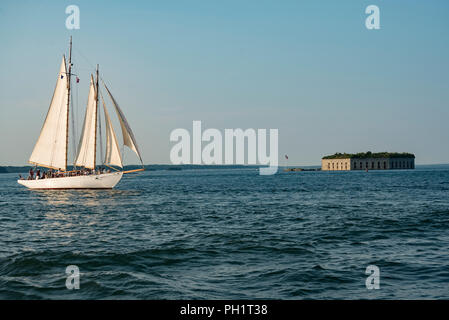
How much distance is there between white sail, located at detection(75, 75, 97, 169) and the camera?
69000 mm

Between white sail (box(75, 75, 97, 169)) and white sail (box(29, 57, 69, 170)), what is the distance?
3328mm

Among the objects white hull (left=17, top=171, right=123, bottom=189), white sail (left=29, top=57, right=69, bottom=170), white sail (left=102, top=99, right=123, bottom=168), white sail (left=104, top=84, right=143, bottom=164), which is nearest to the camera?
white sail (left=104, top=84, right=143, bottom=164)

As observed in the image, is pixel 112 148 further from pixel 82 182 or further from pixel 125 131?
pixel 82 182

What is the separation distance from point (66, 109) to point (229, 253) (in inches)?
2405

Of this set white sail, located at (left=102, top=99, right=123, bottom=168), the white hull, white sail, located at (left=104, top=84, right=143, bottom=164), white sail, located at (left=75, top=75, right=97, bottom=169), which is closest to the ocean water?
white sail, located at (left=104, top=84, right=143, bottom=164)

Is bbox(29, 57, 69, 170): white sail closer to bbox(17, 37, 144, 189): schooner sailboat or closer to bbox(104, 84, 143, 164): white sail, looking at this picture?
bbox(17, 37, 144, 189): schooner sailboat

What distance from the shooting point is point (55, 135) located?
69.7m

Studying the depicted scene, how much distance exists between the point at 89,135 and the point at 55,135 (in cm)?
562

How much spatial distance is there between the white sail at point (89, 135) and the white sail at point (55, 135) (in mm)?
3328

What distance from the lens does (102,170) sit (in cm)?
7025

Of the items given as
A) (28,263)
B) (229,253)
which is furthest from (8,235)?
(229,253)

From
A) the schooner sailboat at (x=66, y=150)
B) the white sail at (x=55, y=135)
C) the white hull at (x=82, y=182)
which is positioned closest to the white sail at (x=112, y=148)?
the schooner sailboat at (x=66, y=150)

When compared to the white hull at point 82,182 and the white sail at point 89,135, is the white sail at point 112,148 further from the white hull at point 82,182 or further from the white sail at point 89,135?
the white sail at point 89,135
